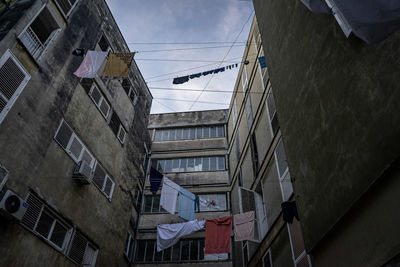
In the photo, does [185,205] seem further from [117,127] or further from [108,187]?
[117,127]

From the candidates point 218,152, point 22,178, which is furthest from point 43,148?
point 218,152

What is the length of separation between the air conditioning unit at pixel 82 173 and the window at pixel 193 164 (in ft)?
45.2

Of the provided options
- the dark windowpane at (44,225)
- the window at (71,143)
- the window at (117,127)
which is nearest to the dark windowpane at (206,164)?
the window at (117,127)

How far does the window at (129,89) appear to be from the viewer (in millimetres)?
17984

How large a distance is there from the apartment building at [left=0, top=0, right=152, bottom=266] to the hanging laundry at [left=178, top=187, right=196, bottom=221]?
2.72 metres

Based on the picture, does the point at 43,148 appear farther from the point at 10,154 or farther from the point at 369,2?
the point at 369,2

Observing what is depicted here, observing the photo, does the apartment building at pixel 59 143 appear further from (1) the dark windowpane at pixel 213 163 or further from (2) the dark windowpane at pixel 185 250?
(1) the dark windowpane at pixel 213 163

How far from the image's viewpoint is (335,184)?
6633 millimetres

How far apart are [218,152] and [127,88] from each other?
417 inches

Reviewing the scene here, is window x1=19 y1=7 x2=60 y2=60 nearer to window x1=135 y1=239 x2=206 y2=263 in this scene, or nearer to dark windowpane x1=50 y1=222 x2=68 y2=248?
dark windowpane x1=50 y1=222 x2=68 y2=248

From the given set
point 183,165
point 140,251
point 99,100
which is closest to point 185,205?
point 140,251

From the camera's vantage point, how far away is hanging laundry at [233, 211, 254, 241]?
13.8m

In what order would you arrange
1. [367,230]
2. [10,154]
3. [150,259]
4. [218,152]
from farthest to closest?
[218,152]
[150,259]
[10,154]
[367,230]

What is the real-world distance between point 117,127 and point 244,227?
25.6 ft
